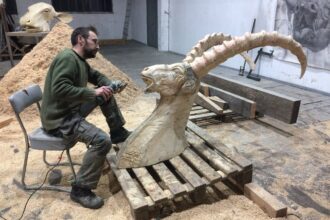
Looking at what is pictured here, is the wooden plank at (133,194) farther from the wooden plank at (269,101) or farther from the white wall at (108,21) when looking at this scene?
the white wall at (108,21)

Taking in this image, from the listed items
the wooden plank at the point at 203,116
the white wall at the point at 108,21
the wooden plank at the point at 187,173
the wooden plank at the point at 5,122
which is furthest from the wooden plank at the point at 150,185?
the white wall at the point at 108,21

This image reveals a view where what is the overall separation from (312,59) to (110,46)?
9187 mm

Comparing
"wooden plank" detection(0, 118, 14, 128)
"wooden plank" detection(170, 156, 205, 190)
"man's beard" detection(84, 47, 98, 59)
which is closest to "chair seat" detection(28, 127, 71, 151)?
"man's beard" detection(84, 47, 98, 59)

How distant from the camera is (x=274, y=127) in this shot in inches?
176

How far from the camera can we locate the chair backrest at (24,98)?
2.82 metres

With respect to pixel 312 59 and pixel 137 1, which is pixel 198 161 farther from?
pixel 137 1

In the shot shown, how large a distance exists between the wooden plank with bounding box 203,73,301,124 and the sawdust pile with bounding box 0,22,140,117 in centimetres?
202

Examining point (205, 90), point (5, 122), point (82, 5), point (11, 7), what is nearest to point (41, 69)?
point (5, 122)

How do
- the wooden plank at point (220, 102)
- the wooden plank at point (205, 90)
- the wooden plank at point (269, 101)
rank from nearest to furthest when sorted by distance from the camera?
1. the wooden plank at point (269, 101)
2. the wooden plank at point (220, 102)
3. the wooden plank at point (205, 90)

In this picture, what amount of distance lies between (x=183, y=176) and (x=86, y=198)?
2.98ft

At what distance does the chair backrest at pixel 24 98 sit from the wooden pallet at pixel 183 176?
3.19 feet

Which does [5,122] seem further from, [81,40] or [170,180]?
[170,180]

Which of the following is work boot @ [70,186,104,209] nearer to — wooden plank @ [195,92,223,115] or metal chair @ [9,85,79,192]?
metal chair @ [9,85,79,192]

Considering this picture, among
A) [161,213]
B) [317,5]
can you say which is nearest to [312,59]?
[317,5]
